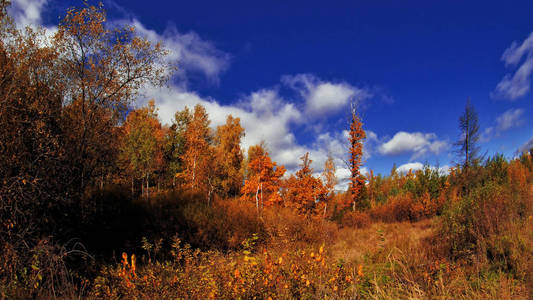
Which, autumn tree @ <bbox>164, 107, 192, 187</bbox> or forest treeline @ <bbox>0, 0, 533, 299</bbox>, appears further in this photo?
autumn tree @ <bbox>164, 107, 192, 187</bbox>

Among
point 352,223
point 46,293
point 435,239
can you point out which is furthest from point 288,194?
point 46,293

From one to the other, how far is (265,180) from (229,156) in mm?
5088

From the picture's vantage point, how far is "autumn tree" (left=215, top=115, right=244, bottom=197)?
26875 mm

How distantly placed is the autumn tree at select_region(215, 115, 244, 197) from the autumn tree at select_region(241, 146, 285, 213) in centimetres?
203

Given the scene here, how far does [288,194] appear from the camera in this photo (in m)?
21.4

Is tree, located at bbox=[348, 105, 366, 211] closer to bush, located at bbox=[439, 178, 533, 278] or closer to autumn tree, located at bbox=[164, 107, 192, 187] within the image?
bush, located at bbox=[439, 178, 533, 278]

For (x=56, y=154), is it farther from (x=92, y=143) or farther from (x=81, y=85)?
(x=81, y=85)

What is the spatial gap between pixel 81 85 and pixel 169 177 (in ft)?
72.0

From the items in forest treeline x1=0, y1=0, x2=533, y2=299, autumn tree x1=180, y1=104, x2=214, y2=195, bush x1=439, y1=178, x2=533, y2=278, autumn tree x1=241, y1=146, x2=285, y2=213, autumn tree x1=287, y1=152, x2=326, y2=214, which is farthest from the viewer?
autumn tree x1=241, y1=146, x2=285, y2=213

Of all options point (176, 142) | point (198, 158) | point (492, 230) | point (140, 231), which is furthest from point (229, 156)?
point (492, 230)

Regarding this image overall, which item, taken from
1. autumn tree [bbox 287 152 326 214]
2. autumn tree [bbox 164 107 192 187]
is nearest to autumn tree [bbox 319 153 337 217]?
autumn tree [bbox 287 152 326 214]

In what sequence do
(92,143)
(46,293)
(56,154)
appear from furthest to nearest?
(92,143) < (56,154) < (46,293)

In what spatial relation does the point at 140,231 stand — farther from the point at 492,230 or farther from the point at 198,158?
the point at 198,158

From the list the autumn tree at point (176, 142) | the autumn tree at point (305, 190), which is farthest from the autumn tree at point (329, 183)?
the autumn tree at point (176, 142)
